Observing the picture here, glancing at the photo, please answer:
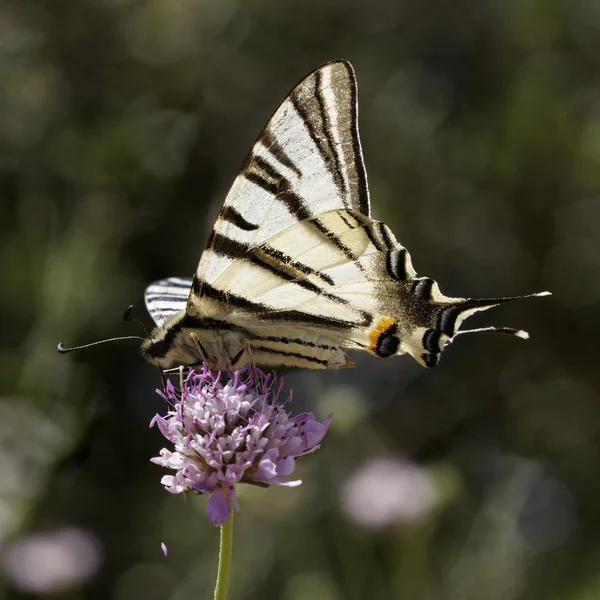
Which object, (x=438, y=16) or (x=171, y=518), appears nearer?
(x=171, y=518)

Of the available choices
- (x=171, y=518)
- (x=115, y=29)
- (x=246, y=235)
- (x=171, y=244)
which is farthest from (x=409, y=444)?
(x=115, y=29)

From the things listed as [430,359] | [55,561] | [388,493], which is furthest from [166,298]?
[55,561]

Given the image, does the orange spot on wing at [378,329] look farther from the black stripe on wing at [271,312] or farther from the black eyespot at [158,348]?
the black eyespot at [158,348]

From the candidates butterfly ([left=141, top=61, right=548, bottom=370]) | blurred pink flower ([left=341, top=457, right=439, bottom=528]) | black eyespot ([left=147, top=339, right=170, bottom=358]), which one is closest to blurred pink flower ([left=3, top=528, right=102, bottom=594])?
blurred pink flower ([left=341, top=457, right=439, bottom=528])

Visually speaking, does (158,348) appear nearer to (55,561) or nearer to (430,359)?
(430,359)

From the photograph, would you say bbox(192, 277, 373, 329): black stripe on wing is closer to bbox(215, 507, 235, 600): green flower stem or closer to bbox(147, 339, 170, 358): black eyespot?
bbox(147, 339, 170, 358): black eyespot

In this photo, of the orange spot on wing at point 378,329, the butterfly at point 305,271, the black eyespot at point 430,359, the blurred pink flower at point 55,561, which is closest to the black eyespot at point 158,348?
the butterfly at point 305,271

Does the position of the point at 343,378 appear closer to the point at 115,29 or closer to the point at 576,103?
the point at 576,103
